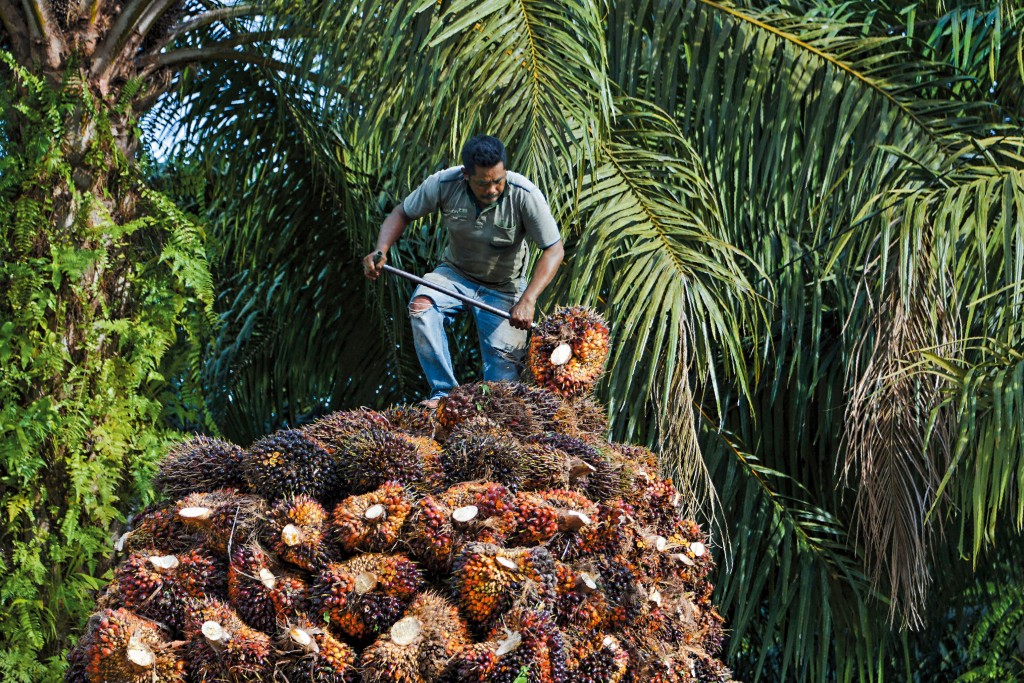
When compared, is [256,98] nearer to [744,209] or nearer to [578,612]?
[744,209]

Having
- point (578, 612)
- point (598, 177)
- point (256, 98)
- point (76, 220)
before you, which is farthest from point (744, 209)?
point (578, 612)

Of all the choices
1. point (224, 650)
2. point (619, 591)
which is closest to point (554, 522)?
point (619, 591)

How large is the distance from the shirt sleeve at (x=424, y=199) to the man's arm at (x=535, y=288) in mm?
503

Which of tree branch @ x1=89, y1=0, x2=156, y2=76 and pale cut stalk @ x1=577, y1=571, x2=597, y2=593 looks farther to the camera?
tree branch @ x1=89, y1=0, x2=156, y2=76

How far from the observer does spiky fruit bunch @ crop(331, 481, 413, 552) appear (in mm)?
3344

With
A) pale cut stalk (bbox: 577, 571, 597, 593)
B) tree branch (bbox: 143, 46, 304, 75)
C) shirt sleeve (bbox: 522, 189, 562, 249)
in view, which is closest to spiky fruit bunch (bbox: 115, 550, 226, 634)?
pale cut stalk (bbox: 577, 571, 597, 593)

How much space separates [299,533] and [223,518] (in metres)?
0.24

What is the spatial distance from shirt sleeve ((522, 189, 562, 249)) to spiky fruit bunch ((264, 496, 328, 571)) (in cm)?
187

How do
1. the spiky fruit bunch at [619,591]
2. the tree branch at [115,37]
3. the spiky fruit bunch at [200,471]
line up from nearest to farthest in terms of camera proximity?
the spiky fruit bunch at [619,591] → the spiky fruit bunch at [200,471] → the tree branch at [115,37]

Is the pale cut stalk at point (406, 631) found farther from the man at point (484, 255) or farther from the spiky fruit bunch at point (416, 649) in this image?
the man at point (484, 255)

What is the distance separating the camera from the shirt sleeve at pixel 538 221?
491cm

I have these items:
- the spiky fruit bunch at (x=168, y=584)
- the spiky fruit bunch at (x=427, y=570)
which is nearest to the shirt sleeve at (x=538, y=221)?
the spiky fruit bunch at (x=427, y=570)

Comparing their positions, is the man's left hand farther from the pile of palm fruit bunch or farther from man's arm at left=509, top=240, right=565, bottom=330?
the pile of palm fruit bunch

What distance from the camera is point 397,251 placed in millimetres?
7742
